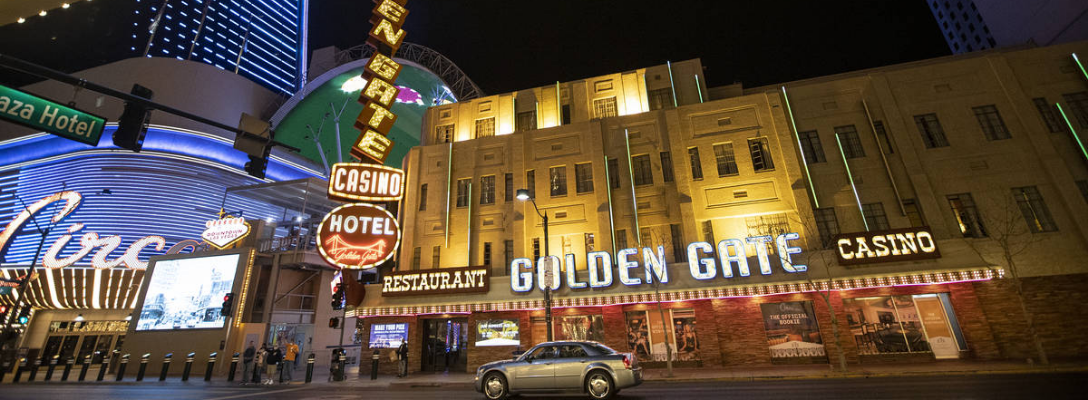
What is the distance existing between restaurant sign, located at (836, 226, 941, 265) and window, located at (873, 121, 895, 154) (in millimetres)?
6030

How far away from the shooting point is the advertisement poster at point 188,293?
2636 cm

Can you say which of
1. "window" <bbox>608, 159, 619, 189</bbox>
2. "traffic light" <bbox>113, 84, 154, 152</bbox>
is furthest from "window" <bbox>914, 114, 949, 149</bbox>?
"traffic light" <bbox>113, 84, 154, 152</bbox>

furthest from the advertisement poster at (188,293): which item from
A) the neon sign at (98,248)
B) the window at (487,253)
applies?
the window at (487,253)

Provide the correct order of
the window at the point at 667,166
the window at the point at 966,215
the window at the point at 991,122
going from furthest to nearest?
the window at the point at 667,166
the window at the point at 991,122
the window at the point at 966,215

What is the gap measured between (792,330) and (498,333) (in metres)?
14.3

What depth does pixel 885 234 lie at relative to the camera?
1803 centimetres

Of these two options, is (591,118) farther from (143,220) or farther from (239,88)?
(239,88)

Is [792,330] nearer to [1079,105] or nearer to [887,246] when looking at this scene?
[887,246]

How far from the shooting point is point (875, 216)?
21141 millimetres

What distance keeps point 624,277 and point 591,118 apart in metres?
11.9

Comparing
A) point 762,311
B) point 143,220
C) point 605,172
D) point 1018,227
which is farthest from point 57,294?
point 1018,227

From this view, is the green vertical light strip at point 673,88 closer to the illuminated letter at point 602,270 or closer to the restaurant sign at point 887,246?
the illuminated letter at point 602,270

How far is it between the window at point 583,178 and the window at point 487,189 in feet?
18.1

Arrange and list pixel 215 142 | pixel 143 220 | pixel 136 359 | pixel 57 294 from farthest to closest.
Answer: pixel 215 142 < pixel 143 220 < pixel 57 294 < pixel 136 359
